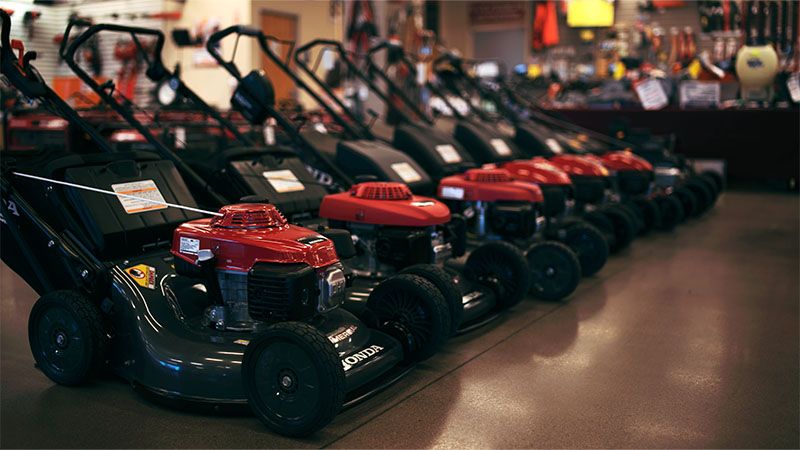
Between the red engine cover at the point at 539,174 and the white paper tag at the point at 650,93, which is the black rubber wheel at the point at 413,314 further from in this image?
the white paper tag at the point at 650,93

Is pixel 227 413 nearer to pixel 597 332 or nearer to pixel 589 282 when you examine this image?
pixel 597 332

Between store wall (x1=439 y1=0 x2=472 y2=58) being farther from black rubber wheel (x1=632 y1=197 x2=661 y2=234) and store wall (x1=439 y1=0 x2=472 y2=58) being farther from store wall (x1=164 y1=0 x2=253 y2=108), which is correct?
black rubber wheel (x1=632 y1=197 x2=661 y2=234)

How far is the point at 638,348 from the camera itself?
12.3ft

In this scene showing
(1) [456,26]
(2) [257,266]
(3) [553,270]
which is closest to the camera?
(2) [257,266]

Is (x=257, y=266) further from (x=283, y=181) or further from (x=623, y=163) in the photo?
(x=623, y=163)

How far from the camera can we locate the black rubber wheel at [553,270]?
4.53 meters

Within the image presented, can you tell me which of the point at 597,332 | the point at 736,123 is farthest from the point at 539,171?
the point at 736,123

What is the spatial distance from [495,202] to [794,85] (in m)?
6.61

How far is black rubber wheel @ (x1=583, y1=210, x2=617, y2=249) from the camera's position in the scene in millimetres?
5895

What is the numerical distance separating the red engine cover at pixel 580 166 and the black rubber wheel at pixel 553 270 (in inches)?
56.1

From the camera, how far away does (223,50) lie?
11414mm

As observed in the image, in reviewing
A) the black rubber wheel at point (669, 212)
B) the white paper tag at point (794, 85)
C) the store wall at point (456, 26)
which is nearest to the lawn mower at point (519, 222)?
the black rubber wheel at point (669, 212)

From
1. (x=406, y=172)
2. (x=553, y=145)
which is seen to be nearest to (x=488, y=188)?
(x=406, y=172)

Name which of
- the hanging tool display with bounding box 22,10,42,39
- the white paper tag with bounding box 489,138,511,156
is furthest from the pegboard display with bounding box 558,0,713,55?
the hanging tool display with bounding box 22,10,42,39
